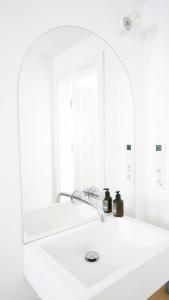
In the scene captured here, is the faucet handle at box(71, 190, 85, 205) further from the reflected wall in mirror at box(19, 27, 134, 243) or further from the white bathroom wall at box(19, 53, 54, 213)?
the white bathroom wall at box(19, 53, 54, 213)

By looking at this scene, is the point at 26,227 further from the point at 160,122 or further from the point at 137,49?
the point at 137,49

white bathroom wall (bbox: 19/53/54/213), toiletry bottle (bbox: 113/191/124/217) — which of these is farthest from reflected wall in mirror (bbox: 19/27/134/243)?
toiletry bottle (bbox: 113/191/124/217)

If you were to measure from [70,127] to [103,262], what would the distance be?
73cm

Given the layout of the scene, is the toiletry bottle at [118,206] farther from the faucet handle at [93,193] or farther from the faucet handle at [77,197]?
the faucet handle at [77,197]

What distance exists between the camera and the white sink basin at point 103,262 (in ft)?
2.60

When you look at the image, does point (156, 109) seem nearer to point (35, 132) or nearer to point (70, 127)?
point (70, 127)

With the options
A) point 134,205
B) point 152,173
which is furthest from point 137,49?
point 134,205

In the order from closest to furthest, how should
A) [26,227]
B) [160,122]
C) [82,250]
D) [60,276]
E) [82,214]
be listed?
[60,276] < [26,227] < [82,250] < [82,214] < [160,122]

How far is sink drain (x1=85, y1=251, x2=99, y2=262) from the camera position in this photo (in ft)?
3.66

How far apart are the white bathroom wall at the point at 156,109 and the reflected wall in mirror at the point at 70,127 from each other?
12 cm

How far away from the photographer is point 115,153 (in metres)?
1.49

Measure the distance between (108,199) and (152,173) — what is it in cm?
37

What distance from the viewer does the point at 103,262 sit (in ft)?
3.67

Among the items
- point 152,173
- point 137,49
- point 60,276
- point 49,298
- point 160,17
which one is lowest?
point 49,298
